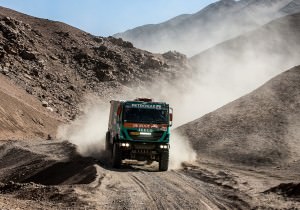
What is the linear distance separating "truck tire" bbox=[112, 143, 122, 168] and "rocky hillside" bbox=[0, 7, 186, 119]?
4562 cm

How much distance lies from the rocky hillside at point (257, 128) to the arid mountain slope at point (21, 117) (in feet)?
66.5

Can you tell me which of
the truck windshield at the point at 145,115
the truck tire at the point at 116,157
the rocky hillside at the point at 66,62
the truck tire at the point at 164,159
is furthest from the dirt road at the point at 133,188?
the rocky hillside at the point at 66,62

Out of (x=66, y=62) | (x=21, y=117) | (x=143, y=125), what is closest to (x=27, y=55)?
(x=66, y=62)

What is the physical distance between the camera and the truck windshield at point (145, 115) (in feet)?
83.8

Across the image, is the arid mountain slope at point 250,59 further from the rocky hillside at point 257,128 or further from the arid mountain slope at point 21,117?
the rocky hillside at point 257,128

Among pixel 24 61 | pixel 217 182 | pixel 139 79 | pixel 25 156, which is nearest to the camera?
pixel 217 182

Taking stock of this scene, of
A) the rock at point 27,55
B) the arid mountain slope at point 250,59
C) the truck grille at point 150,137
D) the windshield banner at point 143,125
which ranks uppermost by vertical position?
the arid mountain slope at point 250,59

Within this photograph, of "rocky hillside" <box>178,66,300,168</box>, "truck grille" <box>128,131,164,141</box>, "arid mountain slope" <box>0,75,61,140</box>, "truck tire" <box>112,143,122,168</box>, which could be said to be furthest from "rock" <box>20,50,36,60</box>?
"truck grille" <box>128,131,164,141</box>

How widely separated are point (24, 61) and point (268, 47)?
5910cm

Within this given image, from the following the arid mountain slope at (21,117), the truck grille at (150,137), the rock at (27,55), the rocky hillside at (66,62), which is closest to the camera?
the truck grille at (150,137)

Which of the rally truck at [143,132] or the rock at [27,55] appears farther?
the rock at [27,55]

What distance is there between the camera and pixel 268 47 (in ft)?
385

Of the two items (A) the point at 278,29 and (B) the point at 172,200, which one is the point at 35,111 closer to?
(B) the point at 172,200

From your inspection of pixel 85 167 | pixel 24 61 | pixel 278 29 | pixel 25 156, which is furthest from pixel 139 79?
pixel 85 167
